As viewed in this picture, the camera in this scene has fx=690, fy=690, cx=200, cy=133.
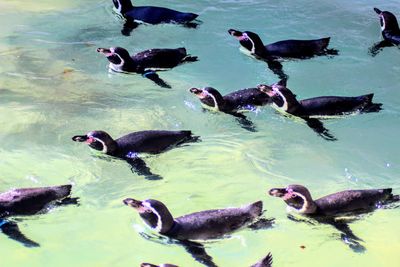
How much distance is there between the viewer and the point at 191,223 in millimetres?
4309

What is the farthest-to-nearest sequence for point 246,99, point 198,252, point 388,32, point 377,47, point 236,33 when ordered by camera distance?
point 388,32 < point 377,47 < point 236,33 < point 246,99 < point 198,252

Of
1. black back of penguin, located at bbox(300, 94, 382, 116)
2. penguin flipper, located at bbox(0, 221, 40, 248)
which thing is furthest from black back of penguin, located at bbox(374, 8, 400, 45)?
penguin flipper, located at bbox(0, 221, 40, 248)

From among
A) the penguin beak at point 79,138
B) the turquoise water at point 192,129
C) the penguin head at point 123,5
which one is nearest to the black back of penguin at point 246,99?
the turquoise water at point 192,129

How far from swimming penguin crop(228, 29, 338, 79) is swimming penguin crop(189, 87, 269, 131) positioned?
86 cm

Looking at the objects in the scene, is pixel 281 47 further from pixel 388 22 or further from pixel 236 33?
pixel 388 22

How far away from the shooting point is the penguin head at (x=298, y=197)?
4.52 meters

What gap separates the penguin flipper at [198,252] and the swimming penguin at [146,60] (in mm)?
2573

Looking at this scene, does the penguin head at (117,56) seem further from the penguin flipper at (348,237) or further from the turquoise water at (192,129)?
the penguin flipper at (348,237)

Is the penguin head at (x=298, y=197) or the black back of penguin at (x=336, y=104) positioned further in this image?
the black back of penguin at (x=336, y=104)

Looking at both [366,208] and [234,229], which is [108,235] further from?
[366,208]

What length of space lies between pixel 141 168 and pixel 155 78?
1.67m

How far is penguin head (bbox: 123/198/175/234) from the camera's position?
4.25 m

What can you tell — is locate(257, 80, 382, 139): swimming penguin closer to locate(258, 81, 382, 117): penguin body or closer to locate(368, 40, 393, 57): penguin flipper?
locate(258, 81, 382, 117): penguin body

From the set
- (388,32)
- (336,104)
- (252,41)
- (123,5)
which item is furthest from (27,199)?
(388,32)
